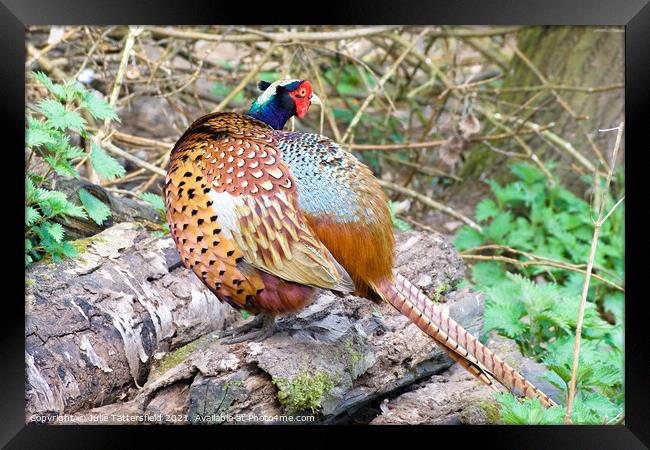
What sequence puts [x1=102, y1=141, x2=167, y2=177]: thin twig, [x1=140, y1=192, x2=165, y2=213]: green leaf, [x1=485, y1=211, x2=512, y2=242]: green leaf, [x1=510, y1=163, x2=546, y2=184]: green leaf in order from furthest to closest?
[x1=510, y1=163, x2=546, y2=184]: green leaf → [x1=485, y1=211, x2=512, y2=242]: green leaf → [x1=102, y1=141, x2=167, y2=177]: thin twig → [x1=140, y1=192, x2=165, y2=213]: green leaf

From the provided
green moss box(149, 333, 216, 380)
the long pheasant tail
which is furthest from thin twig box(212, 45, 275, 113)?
the long pheasant tail

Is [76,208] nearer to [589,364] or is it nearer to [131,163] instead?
[131,163]

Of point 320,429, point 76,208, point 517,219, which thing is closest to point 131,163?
point 76,208

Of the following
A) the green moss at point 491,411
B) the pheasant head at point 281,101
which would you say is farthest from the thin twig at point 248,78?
the green moss at point 491,411

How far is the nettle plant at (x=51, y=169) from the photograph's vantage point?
146 inches

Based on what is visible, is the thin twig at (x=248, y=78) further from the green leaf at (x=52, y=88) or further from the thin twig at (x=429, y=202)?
the green leaf at (x=52, y=88)

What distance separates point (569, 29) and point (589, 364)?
353 cm

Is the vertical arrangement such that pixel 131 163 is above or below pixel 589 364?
above

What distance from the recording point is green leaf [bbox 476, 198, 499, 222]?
236 inches

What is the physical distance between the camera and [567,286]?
556cm

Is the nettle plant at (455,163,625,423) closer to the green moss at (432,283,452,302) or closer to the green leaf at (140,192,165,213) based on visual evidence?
the green moss at (432,283,452,302)

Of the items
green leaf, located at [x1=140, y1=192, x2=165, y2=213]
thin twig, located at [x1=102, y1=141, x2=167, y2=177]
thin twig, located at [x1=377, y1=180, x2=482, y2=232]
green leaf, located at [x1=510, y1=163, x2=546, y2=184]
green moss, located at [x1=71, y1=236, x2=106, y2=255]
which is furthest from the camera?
green leaf, located at [x1=510, y1=163, x2=546, y2=184]

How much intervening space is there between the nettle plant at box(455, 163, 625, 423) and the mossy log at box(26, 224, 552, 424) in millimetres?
376
